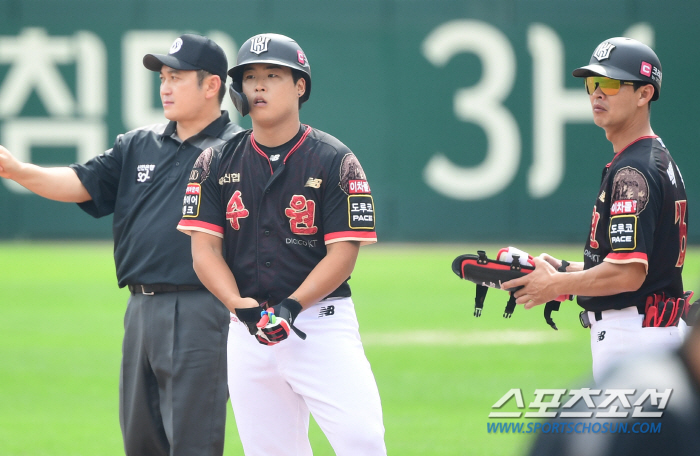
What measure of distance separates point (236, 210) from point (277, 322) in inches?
26.5

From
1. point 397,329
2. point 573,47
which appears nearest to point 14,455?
point 397,329

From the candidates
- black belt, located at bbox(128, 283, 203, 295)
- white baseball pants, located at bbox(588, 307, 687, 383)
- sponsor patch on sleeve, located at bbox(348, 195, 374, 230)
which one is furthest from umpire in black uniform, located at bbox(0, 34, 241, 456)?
white baseball pants, located at bbox(588, 307, 687, 383)

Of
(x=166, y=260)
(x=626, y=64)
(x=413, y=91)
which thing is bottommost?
(x=166, y=260)

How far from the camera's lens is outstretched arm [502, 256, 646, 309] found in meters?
3.99

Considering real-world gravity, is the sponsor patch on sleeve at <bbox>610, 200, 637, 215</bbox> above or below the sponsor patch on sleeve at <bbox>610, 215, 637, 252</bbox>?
above

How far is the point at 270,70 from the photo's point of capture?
13.9ft

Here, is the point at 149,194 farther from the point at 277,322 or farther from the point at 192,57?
the point at 277,322

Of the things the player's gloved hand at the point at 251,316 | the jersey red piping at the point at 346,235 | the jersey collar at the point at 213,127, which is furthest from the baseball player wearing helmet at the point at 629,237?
the jersey collar at the point at 213,127

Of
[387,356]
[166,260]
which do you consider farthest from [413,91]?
[166,260]

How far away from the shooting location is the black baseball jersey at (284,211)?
4.18 metres

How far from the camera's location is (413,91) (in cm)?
2075

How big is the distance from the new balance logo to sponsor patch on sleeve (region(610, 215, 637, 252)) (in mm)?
1259

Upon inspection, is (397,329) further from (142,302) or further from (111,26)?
(111,26)

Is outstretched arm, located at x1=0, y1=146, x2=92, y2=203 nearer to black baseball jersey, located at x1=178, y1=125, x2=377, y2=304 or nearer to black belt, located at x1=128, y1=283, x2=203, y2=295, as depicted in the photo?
black belt, located at x1=128, y1=283, x2=203, y2=295
